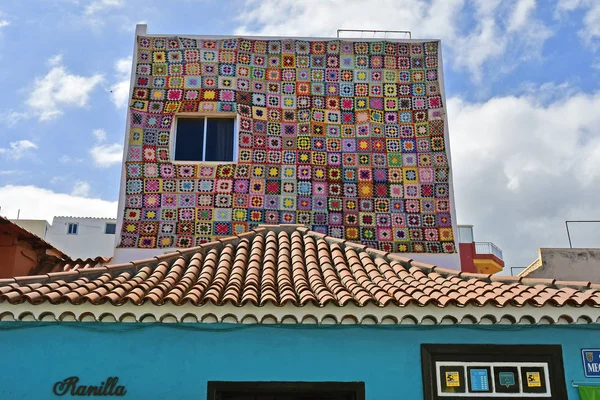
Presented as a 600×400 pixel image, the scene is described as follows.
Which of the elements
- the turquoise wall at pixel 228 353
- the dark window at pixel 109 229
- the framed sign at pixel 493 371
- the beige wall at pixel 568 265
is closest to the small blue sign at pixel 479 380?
the framed sign at pixel 493 371

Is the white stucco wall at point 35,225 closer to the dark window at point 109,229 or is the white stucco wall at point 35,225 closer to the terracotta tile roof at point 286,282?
the dark window at point 109,229

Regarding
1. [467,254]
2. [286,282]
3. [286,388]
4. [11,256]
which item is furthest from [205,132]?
[467,254]

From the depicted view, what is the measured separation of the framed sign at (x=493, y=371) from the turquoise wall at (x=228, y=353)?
9 cm

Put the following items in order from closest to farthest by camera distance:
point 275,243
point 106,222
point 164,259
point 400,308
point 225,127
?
1. point 400,308
2. point 164,259
3. point 275,243
4. point 225,127
5. point 106,222

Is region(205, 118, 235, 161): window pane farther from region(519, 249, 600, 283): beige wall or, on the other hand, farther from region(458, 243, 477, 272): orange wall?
region(458, 243, 477, 272): orange wall

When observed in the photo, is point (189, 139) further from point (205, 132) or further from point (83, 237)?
point (83, 237)

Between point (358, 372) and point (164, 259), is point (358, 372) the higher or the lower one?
the lower one

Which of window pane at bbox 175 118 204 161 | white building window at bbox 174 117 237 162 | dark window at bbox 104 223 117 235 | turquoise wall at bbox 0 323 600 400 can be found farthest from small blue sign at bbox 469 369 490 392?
dark window at bbox 104 223 117 235

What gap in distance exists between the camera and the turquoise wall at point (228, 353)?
6.89 meters

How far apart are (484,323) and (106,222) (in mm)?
23692

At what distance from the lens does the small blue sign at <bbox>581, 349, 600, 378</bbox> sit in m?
7.03

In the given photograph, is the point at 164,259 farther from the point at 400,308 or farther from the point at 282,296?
the point at 400,308

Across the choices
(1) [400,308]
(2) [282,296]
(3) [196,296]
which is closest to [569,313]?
(1) [400,308]

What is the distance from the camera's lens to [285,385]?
695 cm
